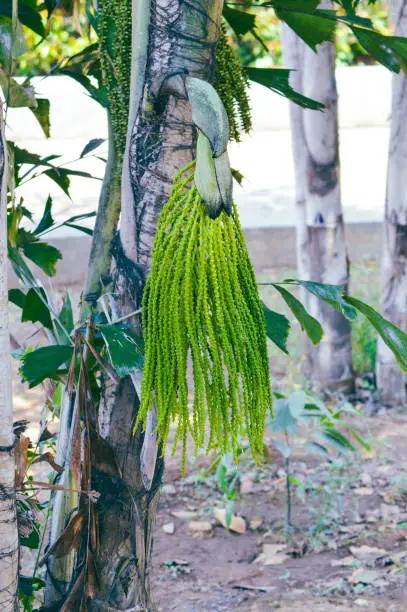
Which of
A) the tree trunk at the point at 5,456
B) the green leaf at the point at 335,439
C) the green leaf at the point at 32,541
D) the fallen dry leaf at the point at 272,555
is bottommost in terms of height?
the fallen dry leaf at the point at 272,555

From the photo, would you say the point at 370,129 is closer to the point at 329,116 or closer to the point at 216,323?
the point at 329,116

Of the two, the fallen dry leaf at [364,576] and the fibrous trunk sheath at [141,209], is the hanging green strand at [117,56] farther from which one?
the fallen dry leaf at [364,576]

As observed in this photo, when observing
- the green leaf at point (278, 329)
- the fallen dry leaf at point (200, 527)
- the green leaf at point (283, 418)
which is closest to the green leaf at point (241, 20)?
the green leaf at point (278, 329)

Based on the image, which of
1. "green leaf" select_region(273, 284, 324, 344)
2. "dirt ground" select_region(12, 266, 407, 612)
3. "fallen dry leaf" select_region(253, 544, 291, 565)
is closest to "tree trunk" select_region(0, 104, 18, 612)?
"green leaf" select_region(273, 284, 324, 344)

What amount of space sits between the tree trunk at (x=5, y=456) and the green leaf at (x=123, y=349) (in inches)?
7.3

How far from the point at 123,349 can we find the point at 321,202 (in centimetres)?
263

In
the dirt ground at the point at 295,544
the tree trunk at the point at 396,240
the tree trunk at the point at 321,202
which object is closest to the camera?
the dirt ground at the point at 295,544

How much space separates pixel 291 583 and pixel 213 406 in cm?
175

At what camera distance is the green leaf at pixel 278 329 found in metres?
1.57

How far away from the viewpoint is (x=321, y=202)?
3.86 metres

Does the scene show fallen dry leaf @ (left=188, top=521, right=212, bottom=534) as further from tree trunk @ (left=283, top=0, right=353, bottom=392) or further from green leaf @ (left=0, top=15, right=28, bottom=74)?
green leaf @ (left=0, top=15, right=28, bottom=74)

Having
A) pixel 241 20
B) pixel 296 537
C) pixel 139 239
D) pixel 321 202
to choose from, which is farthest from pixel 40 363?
pixel 321 202

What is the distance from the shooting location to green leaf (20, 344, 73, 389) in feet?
4.78

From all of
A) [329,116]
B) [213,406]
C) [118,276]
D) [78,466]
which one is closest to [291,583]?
[78,466]
